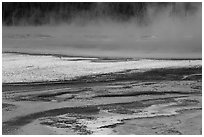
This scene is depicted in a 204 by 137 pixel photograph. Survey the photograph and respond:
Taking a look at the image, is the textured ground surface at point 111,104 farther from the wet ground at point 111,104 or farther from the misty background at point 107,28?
the misty background at point 107,28

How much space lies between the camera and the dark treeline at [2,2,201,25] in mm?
2676

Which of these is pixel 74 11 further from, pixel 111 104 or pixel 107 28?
pixel 111 104

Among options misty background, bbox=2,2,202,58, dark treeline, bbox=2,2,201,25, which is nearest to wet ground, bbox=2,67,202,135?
misty background, bbox=2,2,202,58

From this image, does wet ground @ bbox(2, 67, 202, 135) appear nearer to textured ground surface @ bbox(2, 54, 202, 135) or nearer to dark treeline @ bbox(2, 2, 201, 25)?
textured ground surface @ bbox(2, 54, 202, 135)

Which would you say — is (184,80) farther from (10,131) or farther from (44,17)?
(10,131)

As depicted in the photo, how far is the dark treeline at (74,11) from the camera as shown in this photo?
105 inches

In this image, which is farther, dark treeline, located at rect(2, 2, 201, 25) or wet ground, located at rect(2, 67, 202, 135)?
dark treeline, located at rect(2, 2, 201, 25)

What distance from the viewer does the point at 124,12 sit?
2826 millimetres

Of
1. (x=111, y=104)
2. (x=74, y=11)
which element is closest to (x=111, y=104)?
(x=111, y=104)

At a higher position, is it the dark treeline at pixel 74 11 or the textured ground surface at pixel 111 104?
the dark treeline at pixel 74 11

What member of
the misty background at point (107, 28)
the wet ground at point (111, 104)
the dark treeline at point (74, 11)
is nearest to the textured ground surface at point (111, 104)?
the wet ground at point (111, 104)

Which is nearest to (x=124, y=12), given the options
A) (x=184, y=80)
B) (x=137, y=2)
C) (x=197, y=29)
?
(x=137, y=2)

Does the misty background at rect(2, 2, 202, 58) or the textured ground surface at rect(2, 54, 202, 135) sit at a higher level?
the misty background at rect(2, 2, 202, 58)

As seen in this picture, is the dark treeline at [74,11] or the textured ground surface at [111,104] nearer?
the textured ground surface at [111,104]
